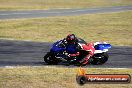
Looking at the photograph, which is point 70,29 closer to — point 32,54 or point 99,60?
point 32,54

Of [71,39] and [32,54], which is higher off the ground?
[71,39]

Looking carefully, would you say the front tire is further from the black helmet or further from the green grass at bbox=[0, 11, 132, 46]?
the green grass at bbox=[0, 11, 132, 46]

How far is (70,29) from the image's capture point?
36594 mm

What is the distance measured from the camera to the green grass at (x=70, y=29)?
102 feet

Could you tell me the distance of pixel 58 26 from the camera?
38.2 meters

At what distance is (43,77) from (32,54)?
6.73 m

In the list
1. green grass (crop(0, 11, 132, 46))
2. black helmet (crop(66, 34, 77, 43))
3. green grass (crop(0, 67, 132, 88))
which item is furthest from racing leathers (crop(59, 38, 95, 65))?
green grass (crop(0, 11, 132, 46))

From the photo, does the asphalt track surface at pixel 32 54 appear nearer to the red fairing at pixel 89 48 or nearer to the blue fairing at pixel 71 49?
the red fairing at pixel 89 48

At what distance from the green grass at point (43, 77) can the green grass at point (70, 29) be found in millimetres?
10467

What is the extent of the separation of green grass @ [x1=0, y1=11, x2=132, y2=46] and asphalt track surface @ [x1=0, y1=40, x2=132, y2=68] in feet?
7.95

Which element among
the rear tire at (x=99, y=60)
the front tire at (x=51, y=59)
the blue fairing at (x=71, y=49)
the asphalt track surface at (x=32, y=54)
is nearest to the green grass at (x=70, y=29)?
the asphalt track surface at (x=32, y=54)

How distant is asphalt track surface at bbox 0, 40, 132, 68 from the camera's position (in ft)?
69.2

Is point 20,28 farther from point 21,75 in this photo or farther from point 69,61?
point 21,75

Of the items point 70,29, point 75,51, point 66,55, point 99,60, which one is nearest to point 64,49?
point 66,55
